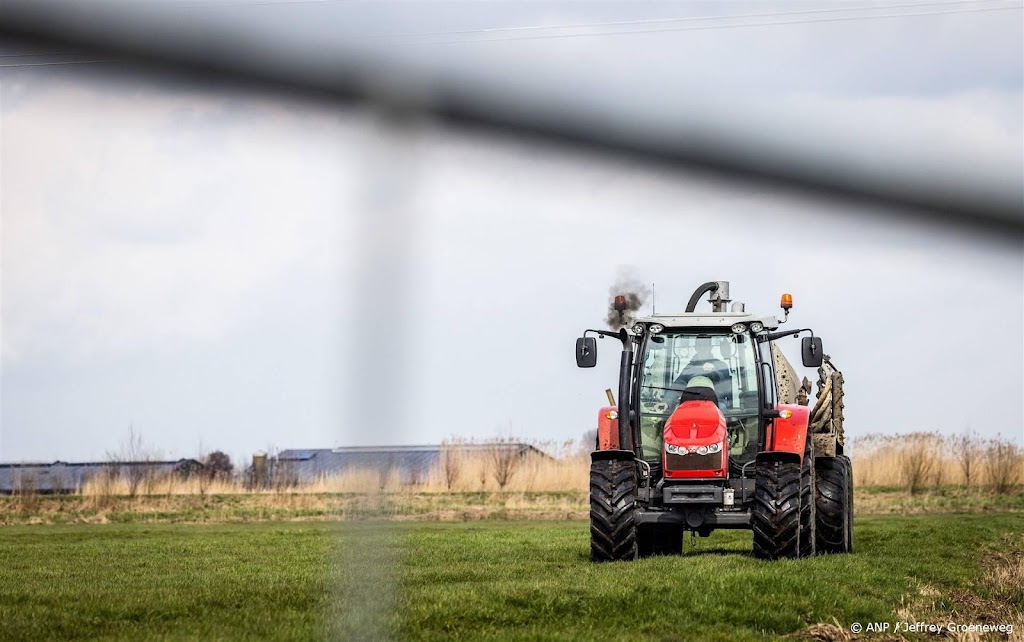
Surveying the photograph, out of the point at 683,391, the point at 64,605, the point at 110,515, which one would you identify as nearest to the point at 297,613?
the point at 64,605

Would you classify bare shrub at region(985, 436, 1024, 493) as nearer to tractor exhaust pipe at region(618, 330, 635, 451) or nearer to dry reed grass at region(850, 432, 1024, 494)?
dry reed grass at region(850, 432, 1024, 494)

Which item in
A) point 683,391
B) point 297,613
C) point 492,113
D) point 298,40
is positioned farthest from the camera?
point 683,391

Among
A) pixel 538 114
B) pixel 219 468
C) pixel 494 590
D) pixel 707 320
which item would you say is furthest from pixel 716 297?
pixel 219 468

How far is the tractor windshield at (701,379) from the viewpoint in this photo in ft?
40.5

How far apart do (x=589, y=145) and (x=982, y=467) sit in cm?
2795

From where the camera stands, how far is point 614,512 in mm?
11500

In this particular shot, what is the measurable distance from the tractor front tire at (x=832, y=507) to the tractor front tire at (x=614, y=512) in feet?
8.87

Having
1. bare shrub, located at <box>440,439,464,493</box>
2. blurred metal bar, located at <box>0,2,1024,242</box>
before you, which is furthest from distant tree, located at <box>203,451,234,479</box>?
blurred metal bar, located at <box>0,2,1024,242</box>

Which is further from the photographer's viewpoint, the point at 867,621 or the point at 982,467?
the point at 982,467

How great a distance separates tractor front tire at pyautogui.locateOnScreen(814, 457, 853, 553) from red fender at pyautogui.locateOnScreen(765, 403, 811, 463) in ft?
3.90

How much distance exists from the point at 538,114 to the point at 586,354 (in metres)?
9.54

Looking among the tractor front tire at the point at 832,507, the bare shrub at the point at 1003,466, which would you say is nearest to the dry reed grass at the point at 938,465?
the bare shrub at the point at 1003,466

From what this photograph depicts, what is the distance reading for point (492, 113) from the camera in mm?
1643

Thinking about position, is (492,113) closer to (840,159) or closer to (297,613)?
(840,159)
